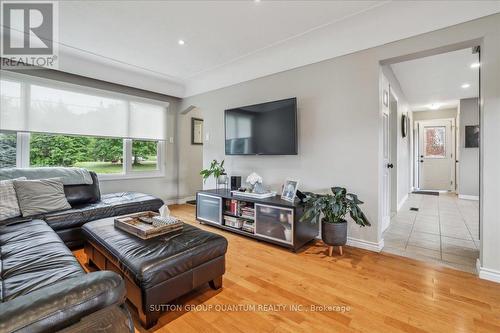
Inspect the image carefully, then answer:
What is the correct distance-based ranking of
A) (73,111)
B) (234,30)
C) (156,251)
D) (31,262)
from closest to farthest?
(31,262), (156,251), (234,30), (73,111)

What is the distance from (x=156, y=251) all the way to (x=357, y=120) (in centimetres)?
241

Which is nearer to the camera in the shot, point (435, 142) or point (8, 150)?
point (8, 150)

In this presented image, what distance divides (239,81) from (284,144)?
1.46 metres

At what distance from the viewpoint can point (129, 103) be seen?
13.9 ft

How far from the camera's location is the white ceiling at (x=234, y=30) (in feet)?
7.36

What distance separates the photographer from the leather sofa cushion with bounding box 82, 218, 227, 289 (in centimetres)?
141

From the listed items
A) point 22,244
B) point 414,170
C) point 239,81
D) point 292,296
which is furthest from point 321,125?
point 414,170

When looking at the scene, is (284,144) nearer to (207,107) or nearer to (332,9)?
(332,9)

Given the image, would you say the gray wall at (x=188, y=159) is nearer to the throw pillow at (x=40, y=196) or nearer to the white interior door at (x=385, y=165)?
the throw pillow at (x=40, y=196)

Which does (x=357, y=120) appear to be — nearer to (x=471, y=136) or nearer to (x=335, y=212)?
(x=335, y=212)

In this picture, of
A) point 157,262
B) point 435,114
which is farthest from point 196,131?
point 435,114

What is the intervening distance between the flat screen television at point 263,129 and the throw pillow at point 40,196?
88.4 inches

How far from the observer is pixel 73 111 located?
141 inches

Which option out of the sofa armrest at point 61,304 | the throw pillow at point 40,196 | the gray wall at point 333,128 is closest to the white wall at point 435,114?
the gray wall at point 333,128
